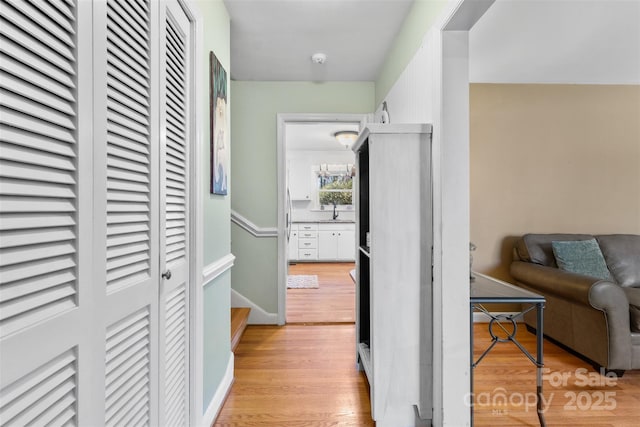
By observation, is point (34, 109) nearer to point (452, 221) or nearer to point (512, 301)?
point (452, 221)

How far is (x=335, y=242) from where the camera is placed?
7.06 m

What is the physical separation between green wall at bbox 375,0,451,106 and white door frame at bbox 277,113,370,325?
1.56ft

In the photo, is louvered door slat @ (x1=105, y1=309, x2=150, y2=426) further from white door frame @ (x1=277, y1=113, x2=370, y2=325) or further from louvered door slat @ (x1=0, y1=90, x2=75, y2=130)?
white door frame @ (x1=277, y1=113, x2=370, y2=325)

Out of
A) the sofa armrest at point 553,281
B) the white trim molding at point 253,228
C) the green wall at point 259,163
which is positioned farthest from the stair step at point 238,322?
the sofa armrest at point 553,281

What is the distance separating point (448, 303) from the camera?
163cm

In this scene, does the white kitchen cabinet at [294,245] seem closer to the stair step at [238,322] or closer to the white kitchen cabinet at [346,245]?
the white kitchen cabinet at [346,245]

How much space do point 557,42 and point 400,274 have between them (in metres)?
2.32

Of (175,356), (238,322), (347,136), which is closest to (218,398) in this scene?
(175,356)

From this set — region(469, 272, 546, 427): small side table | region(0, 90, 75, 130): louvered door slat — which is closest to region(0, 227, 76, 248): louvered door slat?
region(0, 90, 75, 130): louvered door slat

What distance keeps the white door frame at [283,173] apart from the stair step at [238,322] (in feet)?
1.16

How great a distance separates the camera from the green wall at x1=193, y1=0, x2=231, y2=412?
69.3 inches

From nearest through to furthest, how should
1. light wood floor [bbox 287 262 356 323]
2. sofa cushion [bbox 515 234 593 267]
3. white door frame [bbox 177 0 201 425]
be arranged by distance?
white door frame [bbox 177 0 201 425] < sofa cushion [bbox 515 234 593 267] < light wood floor [bbox 287 262 356 323]

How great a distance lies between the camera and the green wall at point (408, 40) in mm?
1828

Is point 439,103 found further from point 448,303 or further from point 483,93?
point 483,93
